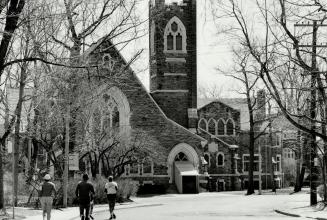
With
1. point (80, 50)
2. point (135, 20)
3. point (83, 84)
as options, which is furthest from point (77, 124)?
point (135, 20)

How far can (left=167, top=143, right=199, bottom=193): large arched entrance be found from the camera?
53.7m

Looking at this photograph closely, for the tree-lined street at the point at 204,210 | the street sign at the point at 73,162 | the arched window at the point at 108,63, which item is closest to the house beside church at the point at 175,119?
the arched window at the point at 108,63

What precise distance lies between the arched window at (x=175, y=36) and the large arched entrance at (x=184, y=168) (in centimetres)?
977

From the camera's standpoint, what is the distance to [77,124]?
120 feet

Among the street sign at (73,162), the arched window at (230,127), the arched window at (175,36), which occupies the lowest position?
the street sign at (73,162)

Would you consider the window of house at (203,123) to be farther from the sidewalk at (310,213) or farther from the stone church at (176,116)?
the sidewalk at (310,213)

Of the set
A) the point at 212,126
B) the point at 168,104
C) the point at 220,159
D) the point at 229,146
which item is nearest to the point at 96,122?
the point at 168,104

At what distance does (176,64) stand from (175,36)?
264cm

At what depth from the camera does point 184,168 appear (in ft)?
178

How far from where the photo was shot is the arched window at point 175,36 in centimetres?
6025

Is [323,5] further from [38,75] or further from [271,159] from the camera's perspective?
[271,159]

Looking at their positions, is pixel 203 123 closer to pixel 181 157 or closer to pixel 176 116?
pixel 176 116

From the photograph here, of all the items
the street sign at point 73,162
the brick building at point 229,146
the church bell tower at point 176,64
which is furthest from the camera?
the brick building at point 229,146

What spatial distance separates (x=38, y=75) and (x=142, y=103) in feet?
84.4
